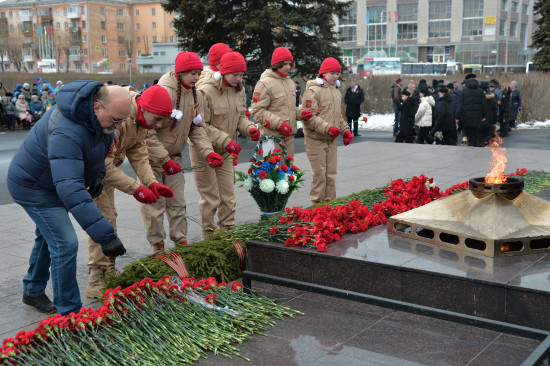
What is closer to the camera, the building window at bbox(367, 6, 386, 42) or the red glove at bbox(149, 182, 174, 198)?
the red glove at bbox(149, 182, 174, 198)

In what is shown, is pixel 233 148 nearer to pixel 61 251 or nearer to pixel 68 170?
pixel 61 251

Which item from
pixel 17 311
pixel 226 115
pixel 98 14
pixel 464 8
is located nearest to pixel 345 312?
pixel 17 311

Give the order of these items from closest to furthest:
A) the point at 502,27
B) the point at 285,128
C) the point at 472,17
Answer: the point at 285,128 → the point at 472,17 → the point at 502,27

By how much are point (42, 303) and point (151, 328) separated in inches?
52.5

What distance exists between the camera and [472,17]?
6762 cm

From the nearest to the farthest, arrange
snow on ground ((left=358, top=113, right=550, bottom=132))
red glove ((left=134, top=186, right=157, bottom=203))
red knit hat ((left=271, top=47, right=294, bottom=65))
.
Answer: red glove ((left=134, top=186, right=157, bottom=203)) < red knit hat ((left=271, top=47, right=294, bottom=65)) < snow on ground ((left=358, top=113, right=550, bottom=132))

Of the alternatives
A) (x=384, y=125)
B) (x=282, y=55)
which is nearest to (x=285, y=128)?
(x=282, y=55)

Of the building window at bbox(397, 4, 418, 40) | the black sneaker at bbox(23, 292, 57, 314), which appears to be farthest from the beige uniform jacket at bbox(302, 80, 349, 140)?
the building window at bbox(397, 4, 418, 40)

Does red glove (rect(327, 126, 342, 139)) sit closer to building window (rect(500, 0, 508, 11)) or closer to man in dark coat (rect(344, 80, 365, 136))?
man in dark coat (rect(344, 80, 365, 136))

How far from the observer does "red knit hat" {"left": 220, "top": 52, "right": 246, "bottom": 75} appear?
5867 millimetres

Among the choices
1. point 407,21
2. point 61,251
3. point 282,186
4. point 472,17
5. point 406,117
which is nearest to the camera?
point 61,251

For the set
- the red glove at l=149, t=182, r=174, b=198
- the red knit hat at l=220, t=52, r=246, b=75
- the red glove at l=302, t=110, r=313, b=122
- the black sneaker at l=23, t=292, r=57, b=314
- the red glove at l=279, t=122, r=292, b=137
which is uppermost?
the red knit hat at l=220, t=52, r=246, b=75

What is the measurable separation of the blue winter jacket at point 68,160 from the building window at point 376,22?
69.6 m

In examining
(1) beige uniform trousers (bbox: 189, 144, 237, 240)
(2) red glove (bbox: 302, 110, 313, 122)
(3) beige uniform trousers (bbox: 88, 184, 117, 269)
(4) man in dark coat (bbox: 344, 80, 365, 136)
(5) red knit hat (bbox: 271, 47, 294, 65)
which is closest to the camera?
(3) beige uniform trousers (bbox: 88, 184, 117, 269)
